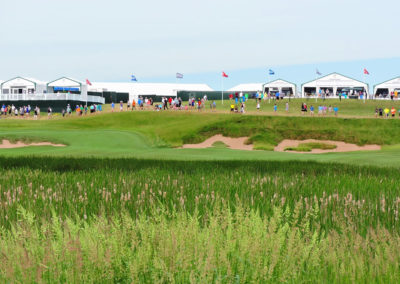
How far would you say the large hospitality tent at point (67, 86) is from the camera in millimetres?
95375

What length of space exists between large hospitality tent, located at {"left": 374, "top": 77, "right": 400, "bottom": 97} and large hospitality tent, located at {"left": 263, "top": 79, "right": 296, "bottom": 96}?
15.5 metres

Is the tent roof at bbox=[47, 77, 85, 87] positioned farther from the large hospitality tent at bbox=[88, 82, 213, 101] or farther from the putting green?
the putting green

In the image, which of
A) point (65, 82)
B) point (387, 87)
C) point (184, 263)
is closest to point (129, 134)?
point (184, 263)

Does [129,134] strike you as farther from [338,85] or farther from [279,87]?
[338,85]

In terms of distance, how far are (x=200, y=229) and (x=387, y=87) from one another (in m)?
93.1

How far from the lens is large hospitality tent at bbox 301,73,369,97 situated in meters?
94.2

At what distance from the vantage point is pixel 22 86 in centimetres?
9631

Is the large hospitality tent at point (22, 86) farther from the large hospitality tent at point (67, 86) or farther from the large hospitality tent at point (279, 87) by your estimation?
the large hospitality tent at point (279, 87)

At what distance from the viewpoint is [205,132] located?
53656mm

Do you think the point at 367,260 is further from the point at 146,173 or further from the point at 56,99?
the point at 56,99

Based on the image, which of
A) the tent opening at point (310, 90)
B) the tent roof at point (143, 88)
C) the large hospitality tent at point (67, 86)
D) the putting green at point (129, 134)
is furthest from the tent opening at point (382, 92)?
the large hospitality tent at point (67, 86)

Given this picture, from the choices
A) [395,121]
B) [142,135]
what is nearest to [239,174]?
[142,135]

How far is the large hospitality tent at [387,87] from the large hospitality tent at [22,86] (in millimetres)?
62553

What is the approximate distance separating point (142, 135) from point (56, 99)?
149ft
